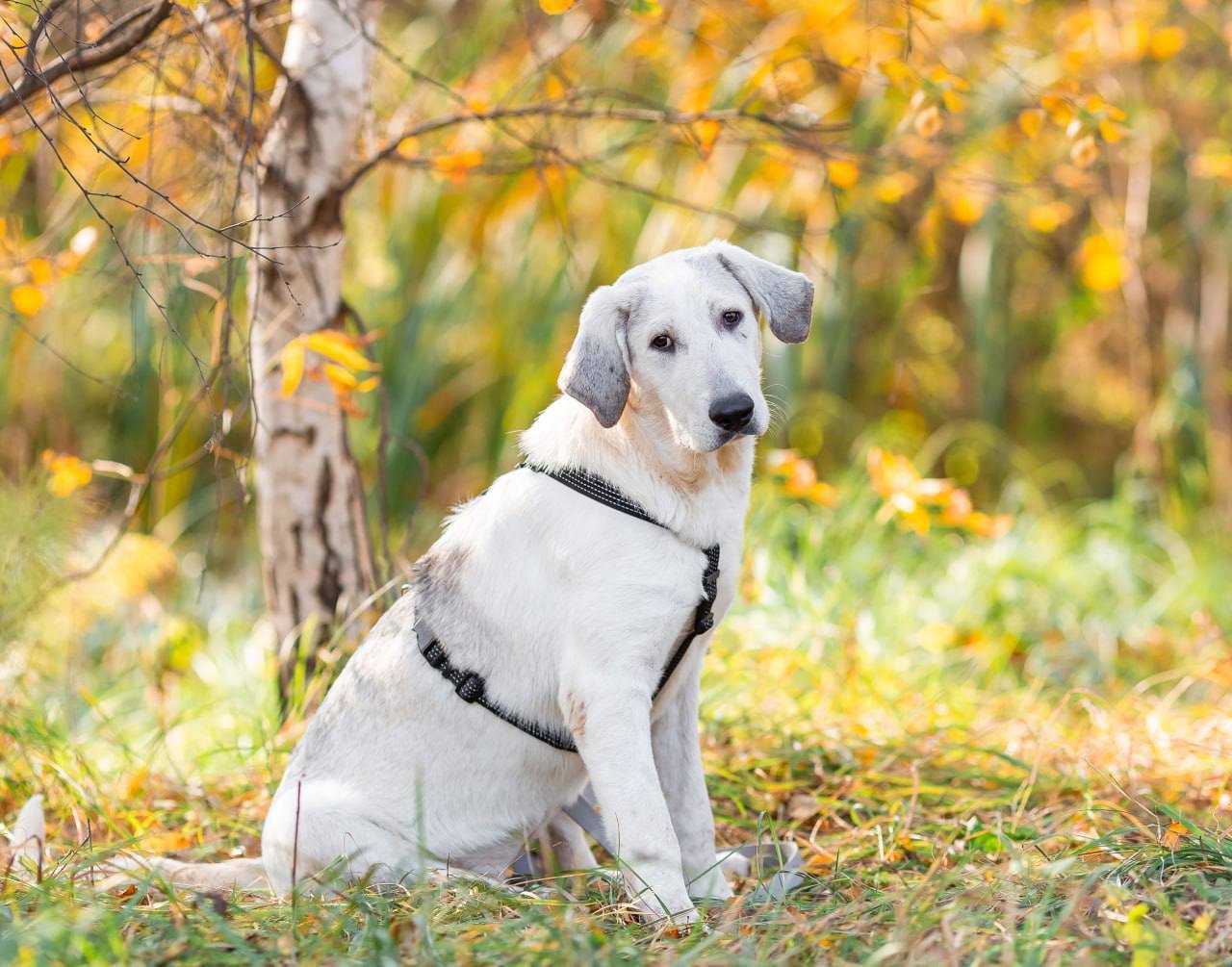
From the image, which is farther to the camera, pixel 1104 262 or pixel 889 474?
pixel 1104 262

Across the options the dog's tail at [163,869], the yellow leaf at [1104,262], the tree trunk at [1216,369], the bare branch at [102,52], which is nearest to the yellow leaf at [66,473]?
the bare branch at [102,52]

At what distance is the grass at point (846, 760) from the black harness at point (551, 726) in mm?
333

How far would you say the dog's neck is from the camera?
2.57 meters

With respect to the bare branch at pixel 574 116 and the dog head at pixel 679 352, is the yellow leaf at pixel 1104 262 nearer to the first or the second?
the bare branch at pixel 574 116

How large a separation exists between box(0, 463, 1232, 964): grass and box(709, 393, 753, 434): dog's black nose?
97 cm

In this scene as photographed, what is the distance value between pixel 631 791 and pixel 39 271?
2422mm

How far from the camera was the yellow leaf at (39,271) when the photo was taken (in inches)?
140

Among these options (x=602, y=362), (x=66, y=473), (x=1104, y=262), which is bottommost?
(x=66, y=473)

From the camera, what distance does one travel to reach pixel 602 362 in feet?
8.26

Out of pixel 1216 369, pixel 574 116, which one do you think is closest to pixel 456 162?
pixel 574 116

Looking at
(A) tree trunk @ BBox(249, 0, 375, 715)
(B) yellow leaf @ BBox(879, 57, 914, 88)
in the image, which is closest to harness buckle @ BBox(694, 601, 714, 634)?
(A) tree trunk @ BBox(249, 0, 375, 715)

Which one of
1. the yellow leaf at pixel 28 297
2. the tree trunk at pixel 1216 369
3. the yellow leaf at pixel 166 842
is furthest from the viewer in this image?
the tree trunk at pixel 1216 369

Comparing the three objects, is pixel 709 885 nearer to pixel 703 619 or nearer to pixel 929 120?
pixel 703 619

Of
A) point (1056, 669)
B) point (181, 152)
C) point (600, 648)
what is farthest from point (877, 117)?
point (600, 648)
